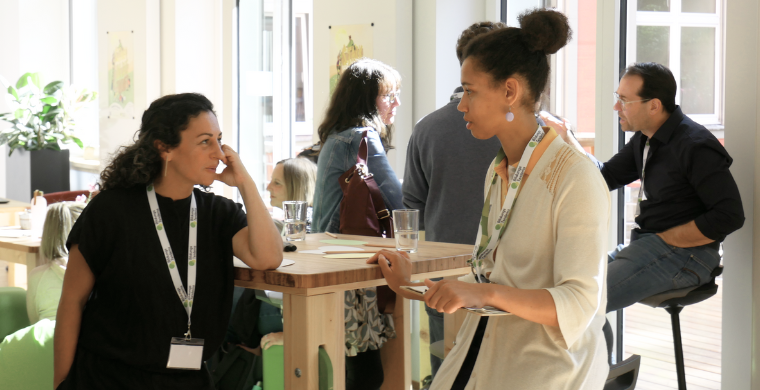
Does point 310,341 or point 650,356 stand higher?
point 310,341

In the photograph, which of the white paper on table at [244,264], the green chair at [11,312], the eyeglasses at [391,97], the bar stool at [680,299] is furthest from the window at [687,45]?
the green chair at [11,312]

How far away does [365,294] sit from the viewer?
98.0 inches

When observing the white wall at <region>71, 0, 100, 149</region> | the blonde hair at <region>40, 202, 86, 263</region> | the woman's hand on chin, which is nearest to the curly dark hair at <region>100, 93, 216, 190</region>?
the woman's hand on chin

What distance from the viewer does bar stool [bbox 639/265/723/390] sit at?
2.50 metres

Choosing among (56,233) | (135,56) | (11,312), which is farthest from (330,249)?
(135,56)

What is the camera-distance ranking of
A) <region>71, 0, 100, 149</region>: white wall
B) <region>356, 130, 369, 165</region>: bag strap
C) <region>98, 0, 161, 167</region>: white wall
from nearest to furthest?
<region>356, 130, 369, 165</region>: bag strap, <region>98, 0, 161, 167</region>: white wall, <region>71, 0, 100, 149</region>: white wall

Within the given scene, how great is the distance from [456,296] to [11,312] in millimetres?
2418

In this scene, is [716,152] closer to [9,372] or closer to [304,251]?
[304,251]

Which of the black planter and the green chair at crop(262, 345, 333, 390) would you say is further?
the black planter

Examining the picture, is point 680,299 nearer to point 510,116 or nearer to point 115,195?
point 510,116

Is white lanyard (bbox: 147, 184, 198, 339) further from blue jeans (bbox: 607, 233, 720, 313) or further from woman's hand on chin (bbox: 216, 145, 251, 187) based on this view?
blue jeans (bbox: 607, 233, 720, 313)

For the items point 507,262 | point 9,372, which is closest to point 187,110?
point 507,262

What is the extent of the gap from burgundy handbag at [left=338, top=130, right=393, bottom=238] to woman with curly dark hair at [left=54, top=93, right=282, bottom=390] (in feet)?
2.38

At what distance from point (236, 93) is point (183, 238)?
4.40 m
